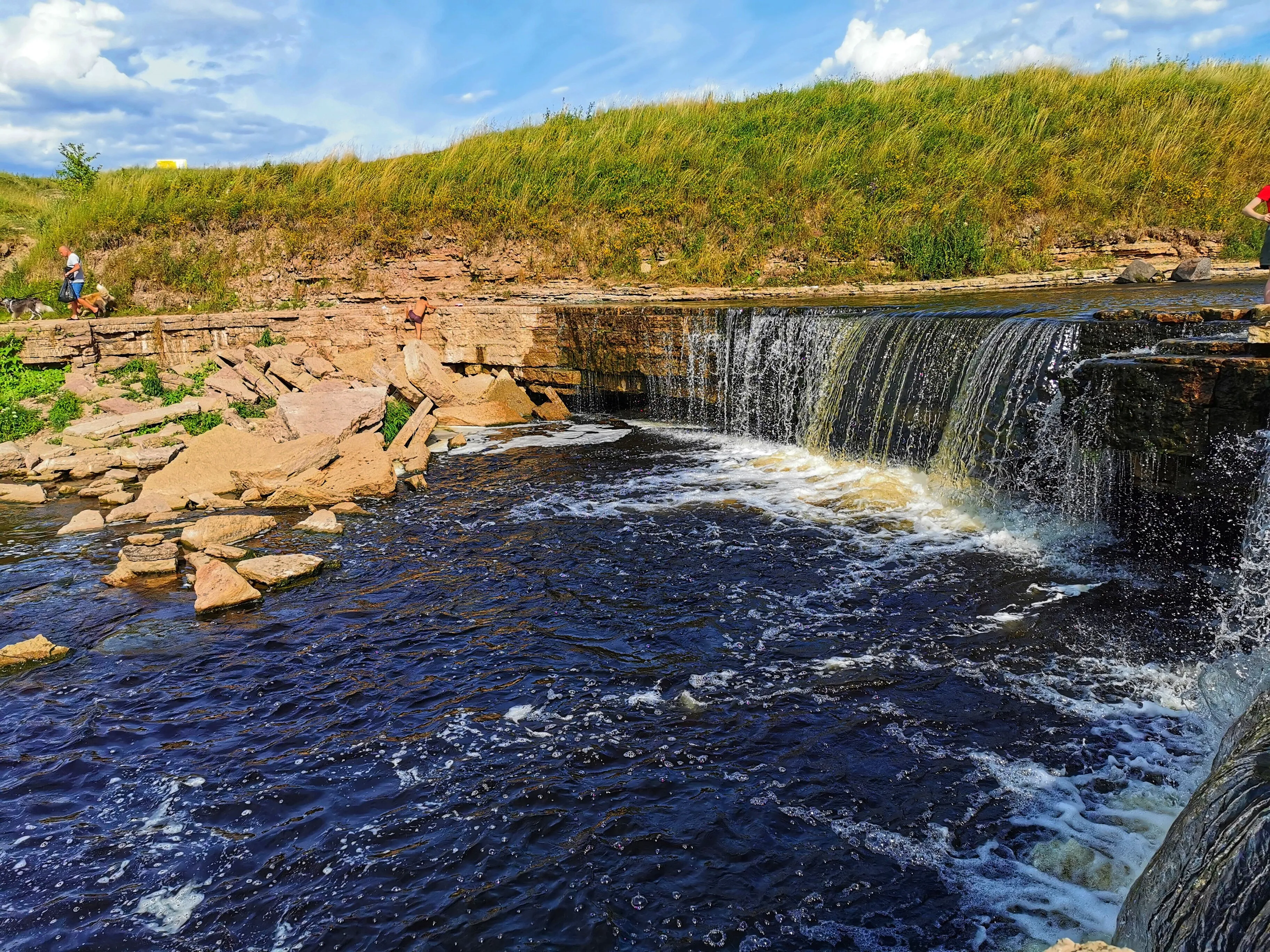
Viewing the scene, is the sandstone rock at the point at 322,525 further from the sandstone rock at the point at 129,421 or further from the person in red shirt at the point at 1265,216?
the person in red shirt at the point at 1265,216

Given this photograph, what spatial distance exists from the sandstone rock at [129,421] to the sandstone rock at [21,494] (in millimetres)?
1909

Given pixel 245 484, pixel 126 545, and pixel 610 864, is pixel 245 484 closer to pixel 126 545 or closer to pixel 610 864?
pixel 126 545

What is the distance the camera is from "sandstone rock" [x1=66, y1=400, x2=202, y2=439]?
1182cm

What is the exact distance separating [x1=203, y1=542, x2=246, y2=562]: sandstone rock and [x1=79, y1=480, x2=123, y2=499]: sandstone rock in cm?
307

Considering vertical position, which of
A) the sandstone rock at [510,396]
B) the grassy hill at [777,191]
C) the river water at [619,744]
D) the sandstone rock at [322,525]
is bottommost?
the river water at [619,744]

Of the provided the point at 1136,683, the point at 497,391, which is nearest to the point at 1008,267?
the point at 497,391

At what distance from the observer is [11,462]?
1100 centimetres

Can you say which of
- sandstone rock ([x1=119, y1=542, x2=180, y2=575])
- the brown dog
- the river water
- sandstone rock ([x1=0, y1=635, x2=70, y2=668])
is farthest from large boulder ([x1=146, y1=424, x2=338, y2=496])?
the brown dog

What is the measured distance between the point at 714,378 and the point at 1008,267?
7.79m

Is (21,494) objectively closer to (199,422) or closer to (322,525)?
(199,422)

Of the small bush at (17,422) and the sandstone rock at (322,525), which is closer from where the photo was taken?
the sandstone rock at (322,525)

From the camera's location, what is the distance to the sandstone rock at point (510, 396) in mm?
13938

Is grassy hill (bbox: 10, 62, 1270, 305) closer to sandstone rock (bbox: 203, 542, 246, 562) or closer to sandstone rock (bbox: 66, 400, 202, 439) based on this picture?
sandstone rock (bbox: 66, 400, 202, 439)

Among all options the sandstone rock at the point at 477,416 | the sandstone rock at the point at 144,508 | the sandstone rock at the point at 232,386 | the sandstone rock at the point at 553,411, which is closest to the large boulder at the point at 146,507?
the sandstone rock at the point at 144,508
